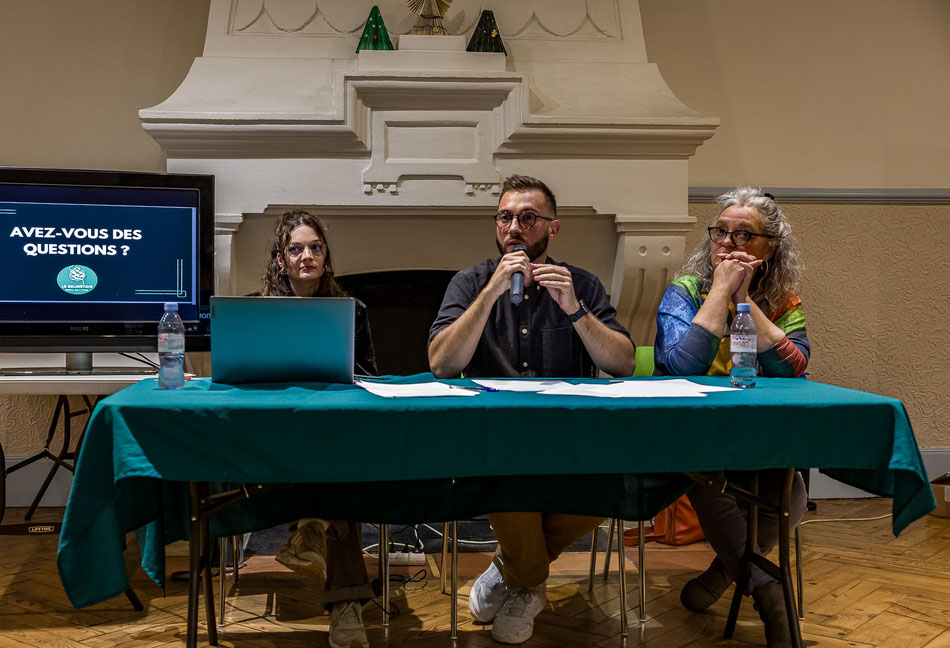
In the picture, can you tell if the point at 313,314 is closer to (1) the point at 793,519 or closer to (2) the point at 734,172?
(1) the point at 793,519

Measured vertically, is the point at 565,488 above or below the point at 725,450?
below

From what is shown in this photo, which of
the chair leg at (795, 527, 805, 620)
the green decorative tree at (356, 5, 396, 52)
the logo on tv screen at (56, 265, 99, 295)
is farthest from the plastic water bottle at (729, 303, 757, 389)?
the logo on tv screen at (56, 265, 99, 295)

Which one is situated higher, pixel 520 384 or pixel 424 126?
pixel 424 126

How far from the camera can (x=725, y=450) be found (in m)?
1.60

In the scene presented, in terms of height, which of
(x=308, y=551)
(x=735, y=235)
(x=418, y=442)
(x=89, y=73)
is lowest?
(x=308, y=551)

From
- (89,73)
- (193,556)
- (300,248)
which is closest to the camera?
(193,556)

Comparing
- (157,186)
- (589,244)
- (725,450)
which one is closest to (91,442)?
(725,450)

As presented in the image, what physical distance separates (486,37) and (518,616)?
220 cm

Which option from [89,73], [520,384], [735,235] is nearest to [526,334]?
[520,384]

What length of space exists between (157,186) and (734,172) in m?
2.47

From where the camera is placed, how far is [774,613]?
6.23 ft

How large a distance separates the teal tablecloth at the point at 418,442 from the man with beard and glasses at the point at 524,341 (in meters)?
0.46

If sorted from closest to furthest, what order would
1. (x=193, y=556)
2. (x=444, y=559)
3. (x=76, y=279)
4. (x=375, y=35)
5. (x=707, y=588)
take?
(x=193, y=556) < (x=707, y=588) < (x=444, y=559) < (x=76, y=279) < (x=375, y=35)

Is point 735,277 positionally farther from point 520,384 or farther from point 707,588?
point 707,588
